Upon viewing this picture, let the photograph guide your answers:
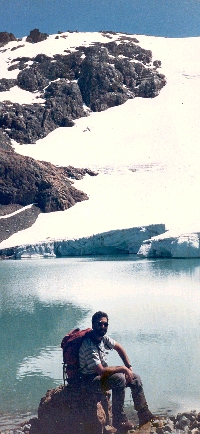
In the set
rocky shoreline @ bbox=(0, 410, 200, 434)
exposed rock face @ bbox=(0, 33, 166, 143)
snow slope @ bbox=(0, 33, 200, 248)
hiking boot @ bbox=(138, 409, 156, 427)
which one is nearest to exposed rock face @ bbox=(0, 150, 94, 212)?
snow slope @ bbox=(0, 33, 200, 248)

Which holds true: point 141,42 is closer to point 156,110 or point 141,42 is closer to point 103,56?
point 103,56

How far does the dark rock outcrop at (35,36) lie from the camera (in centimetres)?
9700

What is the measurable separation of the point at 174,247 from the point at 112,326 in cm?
1948

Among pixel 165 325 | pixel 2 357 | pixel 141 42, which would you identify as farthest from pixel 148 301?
pixel 141 42

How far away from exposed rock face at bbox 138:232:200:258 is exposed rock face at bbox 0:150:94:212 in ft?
59.1

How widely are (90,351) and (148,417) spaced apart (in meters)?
1.18

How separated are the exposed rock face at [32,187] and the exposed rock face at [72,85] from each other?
17.2 metres

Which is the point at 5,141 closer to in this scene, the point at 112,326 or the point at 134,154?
the point at 134,154

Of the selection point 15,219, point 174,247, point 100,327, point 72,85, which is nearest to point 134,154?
point 72,85

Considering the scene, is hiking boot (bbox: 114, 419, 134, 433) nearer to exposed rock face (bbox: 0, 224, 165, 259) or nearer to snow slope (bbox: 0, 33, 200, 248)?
snow slope (bbox: 0, 33, 200, 248)

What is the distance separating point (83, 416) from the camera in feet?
18.3

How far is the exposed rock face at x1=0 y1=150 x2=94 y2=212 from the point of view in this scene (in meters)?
49.8

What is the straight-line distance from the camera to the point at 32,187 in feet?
168

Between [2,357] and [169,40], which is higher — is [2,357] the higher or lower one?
the lower one
